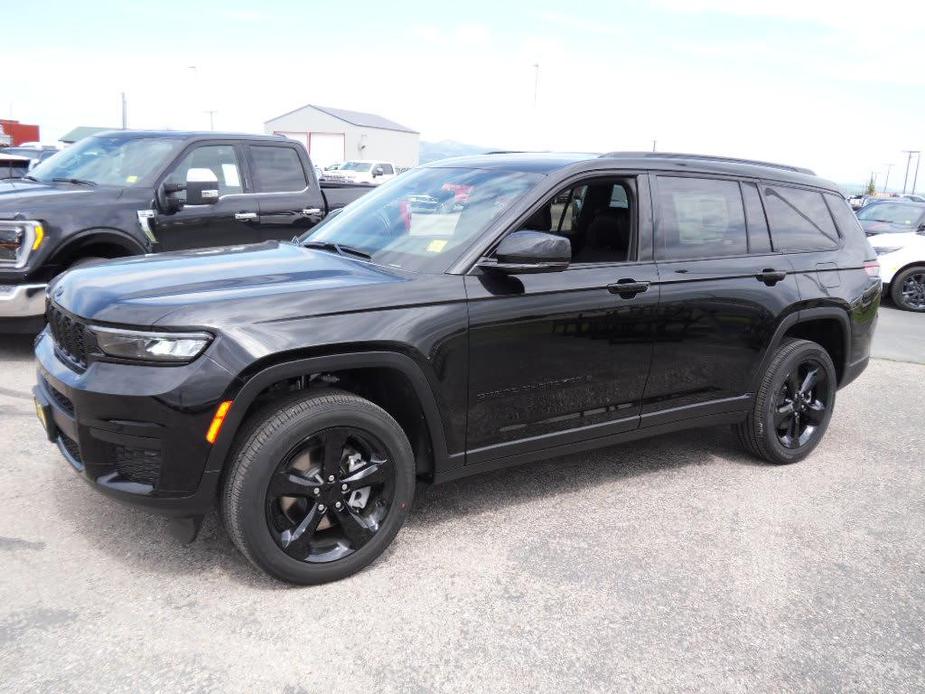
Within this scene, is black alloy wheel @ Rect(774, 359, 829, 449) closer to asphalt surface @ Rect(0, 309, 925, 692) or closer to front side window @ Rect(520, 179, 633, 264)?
asphalt surface @ Rect(0, 309, 925, 692)

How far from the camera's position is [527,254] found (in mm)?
3316

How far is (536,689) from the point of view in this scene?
102 inches

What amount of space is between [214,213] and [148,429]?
4593 mm

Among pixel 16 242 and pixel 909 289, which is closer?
pixel 16 242

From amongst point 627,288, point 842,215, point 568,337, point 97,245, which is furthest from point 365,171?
point 568,337

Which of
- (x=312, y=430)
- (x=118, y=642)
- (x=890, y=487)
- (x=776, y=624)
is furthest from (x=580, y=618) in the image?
(x=890, y=487)

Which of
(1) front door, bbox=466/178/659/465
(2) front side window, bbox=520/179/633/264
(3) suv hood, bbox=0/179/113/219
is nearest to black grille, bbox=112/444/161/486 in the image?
(1) front door, bbox=466/178/659/465

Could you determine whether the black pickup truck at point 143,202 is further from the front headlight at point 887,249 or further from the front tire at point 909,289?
the front tire at point 909,289

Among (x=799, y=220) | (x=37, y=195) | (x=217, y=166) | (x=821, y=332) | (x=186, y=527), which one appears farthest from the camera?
(x=217, y=166)

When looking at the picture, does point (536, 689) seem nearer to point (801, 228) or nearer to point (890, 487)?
point (890, 487)

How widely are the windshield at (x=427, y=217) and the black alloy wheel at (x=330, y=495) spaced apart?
85cm

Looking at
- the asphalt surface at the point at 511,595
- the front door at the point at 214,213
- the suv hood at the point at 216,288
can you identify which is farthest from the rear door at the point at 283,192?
the suv hood at the point at 216,288

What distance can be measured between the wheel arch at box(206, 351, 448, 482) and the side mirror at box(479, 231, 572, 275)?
1.92 ft

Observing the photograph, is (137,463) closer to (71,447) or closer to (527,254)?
(71,447)
